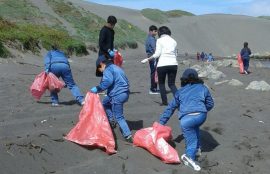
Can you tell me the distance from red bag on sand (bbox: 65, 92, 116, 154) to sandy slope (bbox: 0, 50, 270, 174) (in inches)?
4.8

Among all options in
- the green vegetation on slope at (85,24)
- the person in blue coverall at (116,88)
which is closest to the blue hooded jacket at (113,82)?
the person in blue coverall at (116,88)

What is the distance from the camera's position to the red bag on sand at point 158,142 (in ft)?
23.0

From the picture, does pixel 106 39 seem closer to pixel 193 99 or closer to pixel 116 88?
pixel 116 88

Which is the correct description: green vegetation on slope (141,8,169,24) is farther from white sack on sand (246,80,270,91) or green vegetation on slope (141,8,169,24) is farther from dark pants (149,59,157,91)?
dark pants (149,59,157,91)

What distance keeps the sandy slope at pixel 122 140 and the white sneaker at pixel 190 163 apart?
0.07m

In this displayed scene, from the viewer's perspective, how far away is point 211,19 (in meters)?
71.4

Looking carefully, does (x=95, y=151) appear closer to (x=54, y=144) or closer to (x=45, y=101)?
(x=54, y=144)

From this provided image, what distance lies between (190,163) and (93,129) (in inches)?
56.2

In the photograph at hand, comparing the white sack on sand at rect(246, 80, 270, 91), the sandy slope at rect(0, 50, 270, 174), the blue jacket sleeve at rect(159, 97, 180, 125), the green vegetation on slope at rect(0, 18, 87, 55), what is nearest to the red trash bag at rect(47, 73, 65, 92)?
the sandy slope at rect(0, 50, 270, 174)

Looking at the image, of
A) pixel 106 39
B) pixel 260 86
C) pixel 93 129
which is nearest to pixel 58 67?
pixel 106 39

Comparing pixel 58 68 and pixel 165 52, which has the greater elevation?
pixel 165 52

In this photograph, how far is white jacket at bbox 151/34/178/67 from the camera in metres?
10.1

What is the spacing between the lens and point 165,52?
10.1m

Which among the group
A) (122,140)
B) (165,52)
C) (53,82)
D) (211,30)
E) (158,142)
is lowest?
(211,30)
